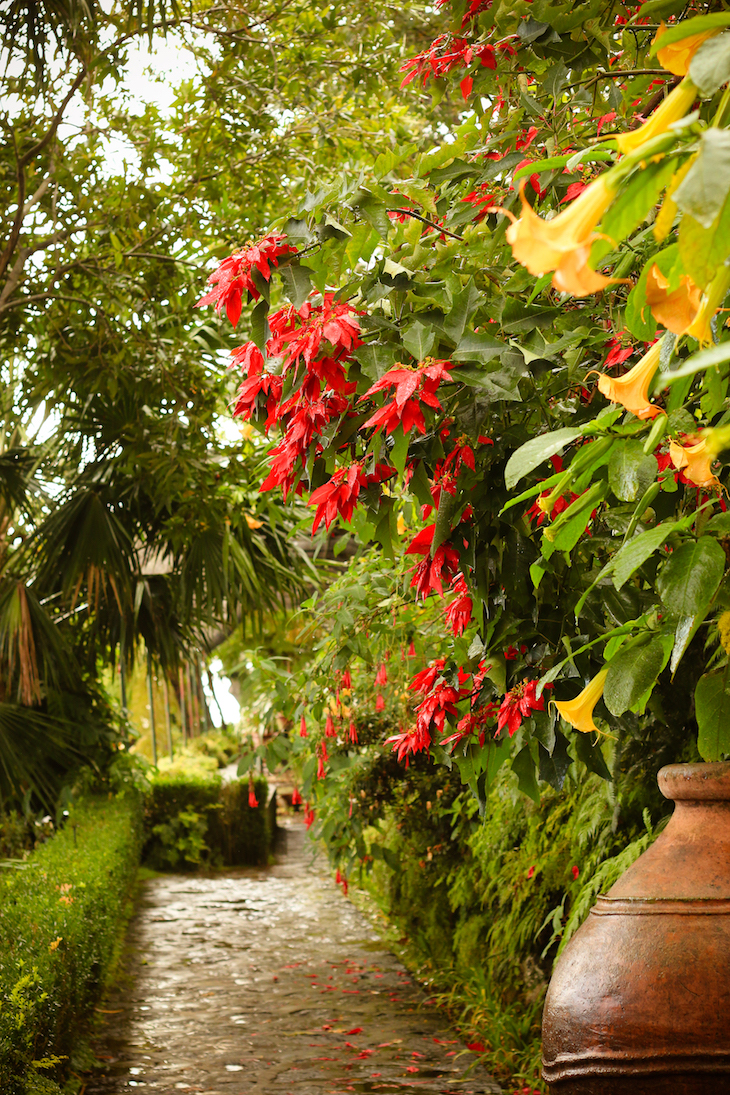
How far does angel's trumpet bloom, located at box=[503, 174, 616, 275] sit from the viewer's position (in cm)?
58

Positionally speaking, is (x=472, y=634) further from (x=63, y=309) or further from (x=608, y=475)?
(x=63, y=309)

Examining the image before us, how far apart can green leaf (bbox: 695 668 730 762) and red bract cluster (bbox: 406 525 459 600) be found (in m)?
0.57

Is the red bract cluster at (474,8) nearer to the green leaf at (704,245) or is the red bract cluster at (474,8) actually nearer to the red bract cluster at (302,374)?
the red bract cluster at (302,374)

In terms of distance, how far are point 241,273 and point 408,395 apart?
1.25 ft

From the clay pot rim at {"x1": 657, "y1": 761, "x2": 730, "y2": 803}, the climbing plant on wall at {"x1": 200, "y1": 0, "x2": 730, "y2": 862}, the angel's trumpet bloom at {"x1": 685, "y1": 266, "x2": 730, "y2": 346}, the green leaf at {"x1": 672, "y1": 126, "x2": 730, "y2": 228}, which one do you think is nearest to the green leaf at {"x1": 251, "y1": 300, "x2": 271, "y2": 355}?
the climbing plant on wall at {"x1": 200, "y1": 0, "x2": 730, "y2": 862}

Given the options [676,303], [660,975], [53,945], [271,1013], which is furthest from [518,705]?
[271,1013]

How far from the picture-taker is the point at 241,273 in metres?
1.47

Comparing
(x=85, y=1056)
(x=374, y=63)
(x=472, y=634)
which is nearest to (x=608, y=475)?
(x=472, y=634)

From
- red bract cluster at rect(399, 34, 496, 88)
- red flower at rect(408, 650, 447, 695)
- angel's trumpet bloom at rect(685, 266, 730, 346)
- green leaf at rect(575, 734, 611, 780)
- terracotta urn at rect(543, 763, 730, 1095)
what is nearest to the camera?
angel's trumpet bloom at rect(685, 266, 730, 346)

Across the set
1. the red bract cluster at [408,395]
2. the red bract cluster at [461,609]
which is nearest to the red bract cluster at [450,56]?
the red bract cluster at [408,395]

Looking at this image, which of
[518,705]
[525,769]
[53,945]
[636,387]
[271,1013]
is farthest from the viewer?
[271,1013]

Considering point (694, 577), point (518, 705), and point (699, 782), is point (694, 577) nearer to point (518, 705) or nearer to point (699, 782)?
point (518, 705)

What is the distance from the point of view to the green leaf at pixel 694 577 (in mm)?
958

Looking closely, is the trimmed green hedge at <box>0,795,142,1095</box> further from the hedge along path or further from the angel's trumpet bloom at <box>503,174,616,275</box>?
the angel's trumpet bloom at <box>503,174,616,275</box>
